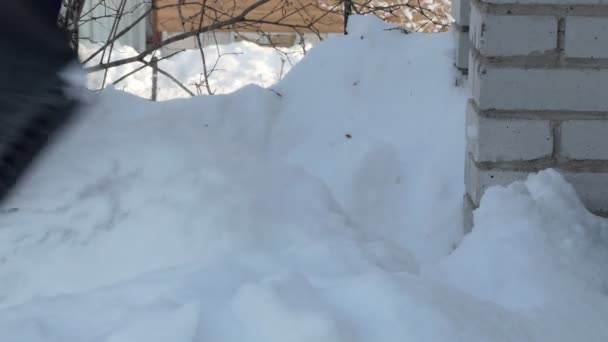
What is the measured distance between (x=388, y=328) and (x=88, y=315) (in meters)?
0.52

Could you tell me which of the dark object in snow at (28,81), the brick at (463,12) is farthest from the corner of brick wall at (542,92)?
the dark object in snow at (28,81)

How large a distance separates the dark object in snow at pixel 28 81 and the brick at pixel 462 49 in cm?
135

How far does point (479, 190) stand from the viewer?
7.72 ft

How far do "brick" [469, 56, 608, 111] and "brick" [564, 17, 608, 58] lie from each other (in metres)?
0.04

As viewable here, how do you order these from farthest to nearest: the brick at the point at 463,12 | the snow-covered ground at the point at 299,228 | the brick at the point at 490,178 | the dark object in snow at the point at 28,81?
the brick at the point at 463,12
the brick at the point at 490,178
the dark object in snow at the point at 28,81
the snow-covered ground at the point at 299,228

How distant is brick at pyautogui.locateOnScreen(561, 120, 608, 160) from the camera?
2266mm

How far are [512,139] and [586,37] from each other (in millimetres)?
302

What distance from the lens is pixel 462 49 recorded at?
3.13m

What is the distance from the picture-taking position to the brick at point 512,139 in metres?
2.28

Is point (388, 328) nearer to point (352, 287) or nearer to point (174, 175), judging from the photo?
point (352, 287)

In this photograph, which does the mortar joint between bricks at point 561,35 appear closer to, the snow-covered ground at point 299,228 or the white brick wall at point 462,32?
the snow-covered ground at point 299,228

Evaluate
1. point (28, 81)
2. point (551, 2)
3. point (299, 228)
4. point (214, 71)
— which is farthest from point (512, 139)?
point (214, 71)

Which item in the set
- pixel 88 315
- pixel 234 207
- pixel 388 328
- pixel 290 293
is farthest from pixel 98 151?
pixel 388 328

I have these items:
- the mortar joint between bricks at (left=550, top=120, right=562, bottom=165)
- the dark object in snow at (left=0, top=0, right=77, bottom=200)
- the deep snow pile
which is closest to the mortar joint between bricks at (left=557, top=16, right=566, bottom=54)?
the mortar joint between bricks at (left=550, top=120, right=562, bottom=165)
